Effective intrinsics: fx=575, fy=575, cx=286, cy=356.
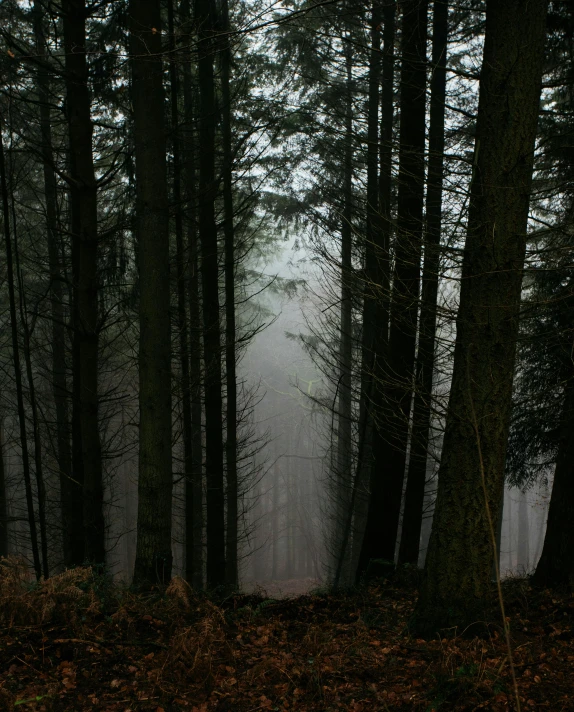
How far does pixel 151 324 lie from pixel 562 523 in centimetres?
466

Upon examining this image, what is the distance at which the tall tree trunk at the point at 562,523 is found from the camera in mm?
5789

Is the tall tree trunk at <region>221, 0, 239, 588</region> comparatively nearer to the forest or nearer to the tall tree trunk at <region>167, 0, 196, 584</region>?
the forest

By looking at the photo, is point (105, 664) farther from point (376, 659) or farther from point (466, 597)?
point (466, 597)

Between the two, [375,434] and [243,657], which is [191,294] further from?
[243,657]

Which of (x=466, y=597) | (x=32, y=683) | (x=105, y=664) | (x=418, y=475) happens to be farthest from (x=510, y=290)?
(x=418, y=475)

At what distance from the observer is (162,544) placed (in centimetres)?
598

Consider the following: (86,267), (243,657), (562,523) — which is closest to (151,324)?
(86,267)

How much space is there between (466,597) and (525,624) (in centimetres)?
89

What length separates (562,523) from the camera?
19.1ft

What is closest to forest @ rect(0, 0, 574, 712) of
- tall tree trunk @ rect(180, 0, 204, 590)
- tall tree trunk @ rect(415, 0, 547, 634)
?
tall tree trunk @ rect(415, 0, 547, 634)

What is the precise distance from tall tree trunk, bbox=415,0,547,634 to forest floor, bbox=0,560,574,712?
0.49 metres

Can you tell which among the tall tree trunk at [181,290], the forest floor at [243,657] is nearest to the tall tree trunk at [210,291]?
the tall tree trunk at [181,290]

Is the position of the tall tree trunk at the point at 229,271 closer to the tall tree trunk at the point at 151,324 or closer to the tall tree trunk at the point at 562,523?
the tall tree trunk at the point at 151,324

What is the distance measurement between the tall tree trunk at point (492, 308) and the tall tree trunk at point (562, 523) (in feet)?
6.90
